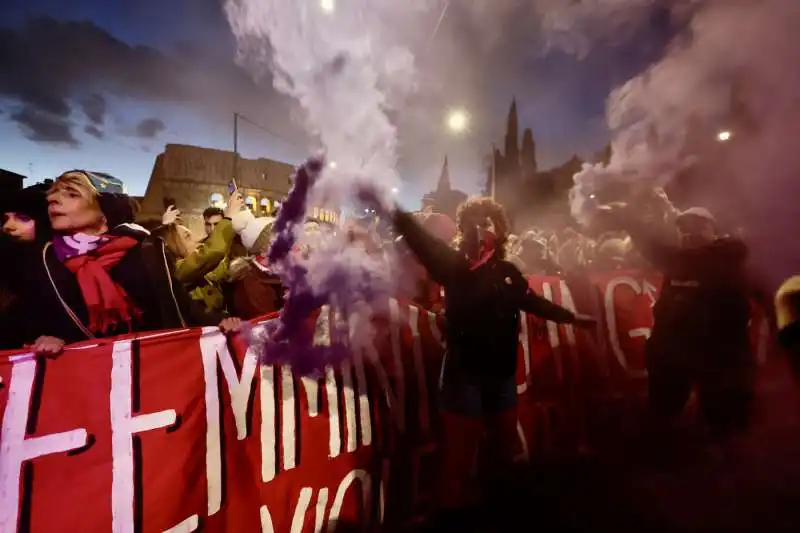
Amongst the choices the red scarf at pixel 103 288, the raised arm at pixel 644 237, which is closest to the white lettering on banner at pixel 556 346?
the raised arm at pixel 644 237

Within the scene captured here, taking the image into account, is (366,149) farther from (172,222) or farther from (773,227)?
(773,227)

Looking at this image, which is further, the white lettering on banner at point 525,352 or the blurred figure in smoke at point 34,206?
the white lettering on banner at point 525,352

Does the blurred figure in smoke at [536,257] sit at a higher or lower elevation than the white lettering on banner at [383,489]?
higher

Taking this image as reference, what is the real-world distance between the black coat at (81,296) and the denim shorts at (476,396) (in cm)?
168

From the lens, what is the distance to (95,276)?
2469mm

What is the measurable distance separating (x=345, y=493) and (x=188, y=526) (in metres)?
0.88

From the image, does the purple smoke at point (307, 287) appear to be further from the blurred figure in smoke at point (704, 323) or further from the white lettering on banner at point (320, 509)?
the blurred figure in smoke at point (704, 323)

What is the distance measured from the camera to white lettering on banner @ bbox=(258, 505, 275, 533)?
222cm

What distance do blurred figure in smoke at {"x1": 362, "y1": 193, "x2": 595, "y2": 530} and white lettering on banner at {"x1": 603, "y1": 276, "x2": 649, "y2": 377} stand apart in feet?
5.54

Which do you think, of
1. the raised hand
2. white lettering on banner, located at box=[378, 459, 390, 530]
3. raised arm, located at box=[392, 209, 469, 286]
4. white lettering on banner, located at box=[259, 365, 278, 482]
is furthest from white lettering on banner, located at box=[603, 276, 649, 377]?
white lettering on banner, located at box=[259, 365, 278, 482]

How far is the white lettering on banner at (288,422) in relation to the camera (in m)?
2.36

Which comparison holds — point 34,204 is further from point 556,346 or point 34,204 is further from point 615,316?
point 615,316

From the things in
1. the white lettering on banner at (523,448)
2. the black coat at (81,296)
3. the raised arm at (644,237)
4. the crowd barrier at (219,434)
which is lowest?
the white lettering on banner at (523,448)

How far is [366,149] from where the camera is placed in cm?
267
